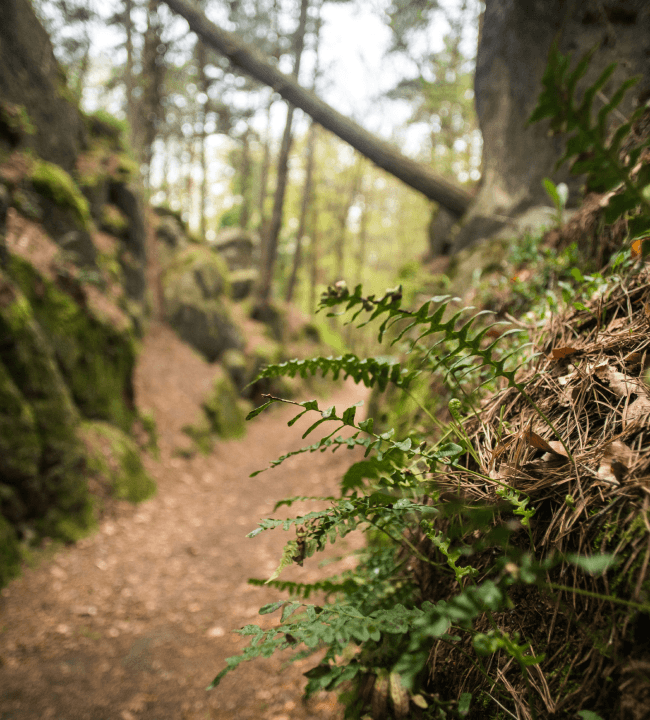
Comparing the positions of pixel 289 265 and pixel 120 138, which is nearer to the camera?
pixel 120 138

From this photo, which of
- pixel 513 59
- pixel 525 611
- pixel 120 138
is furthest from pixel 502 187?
pixel 120 138

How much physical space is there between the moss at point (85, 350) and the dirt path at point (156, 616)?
124 centimetres

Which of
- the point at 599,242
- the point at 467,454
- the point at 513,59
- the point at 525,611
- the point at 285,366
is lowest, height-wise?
the point at 525,611

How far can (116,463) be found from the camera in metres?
5.27

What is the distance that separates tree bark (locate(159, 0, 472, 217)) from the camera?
22.0 ft

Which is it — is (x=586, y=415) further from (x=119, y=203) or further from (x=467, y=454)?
(x=119, y=203)

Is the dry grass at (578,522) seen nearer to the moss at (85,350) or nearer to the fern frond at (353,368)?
the fern frond at (353,368)

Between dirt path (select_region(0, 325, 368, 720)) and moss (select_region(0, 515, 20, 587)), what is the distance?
10 cm

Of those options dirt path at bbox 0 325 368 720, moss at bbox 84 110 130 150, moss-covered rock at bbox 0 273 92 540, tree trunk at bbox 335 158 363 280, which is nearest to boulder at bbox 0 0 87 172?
moss at bbox 84 110 130 150

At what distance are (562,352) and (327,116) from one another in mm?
7135

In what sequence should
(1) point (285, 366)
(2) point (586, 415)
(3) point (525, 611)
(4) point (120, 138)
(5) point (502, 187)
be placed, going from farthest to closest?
(4) point (120, 138) → (5) point (502, 187) → (1) point (285, 366) → (2) point (586, 415) → (3) point (525, 611)

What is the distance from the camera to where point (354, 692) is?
1.45 meters

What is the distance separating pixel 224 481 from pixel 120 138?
913cm

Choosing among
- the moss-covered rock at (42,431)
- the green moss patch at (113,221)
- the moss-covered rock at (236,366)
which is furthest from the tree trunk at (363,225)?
the moss-covered rock at (42,431)
